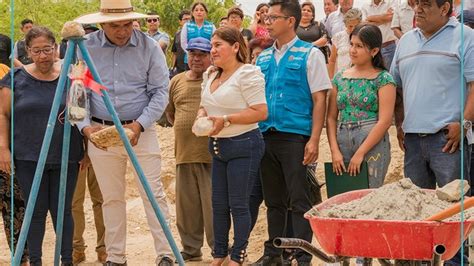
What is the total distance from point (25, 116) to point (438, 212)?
11.4 feet

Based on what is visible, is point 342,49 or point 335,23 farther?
point 335,23

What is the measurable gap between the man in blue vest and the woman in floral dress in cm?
17

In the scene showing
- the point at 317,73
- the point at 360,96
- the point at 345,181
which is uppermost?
the point at 317,73

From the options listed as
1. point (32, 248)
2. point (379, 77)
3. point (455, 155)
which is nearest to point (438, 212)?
point (455, 155)

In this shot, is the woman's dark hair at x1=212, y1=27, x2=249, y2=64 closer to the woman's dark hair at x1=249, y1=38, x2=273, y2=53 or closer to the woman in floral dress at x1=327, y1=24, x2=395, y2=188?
the woman in floral dress at x1=327, y1=24, x2=395, y2=188

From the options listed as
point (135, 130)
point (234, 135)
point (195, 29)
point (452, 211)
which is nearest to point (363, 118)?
point (234, 135)

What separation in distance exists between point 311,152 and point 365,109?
53 cm

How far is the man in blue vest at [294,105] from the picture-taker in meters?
7.14

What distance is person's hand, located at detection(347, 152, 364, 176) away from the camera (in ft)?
22.3

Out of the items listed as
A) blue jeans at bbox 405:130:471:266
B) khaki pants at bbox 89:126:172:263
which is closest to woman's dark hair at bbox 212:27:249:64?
khaki pants at bbox 89:126:172:263

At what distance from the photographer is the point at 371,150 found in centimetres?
688

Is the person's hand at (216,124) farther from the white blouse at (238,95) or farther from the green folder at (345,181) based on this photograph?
the green folder at (345,181)

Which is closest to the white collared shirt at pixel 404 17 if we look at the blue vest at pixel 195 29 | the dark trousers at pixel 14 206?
the blue vest at pixel 195 29

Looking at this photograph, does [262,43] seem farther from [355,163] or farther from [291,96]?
[355,163]
